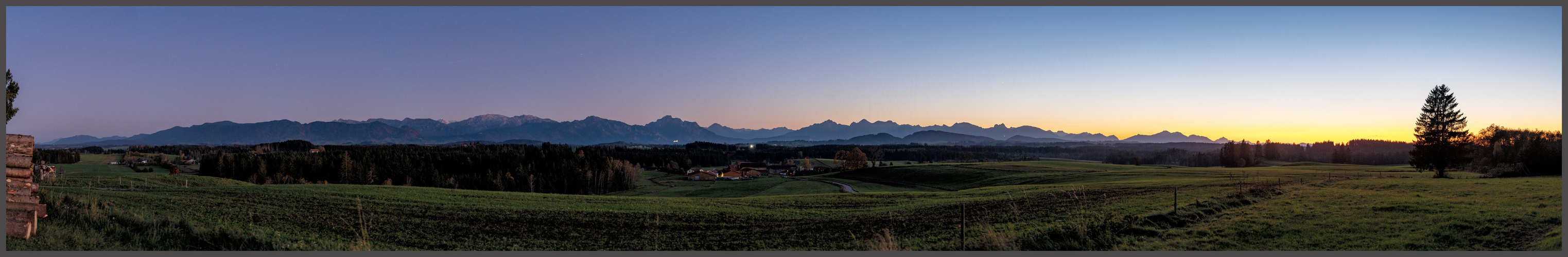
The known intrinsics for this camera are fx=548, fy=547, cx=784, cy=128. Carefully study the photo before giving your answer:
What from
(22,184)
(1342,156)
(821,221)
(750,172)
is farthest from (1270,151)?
(22,184)

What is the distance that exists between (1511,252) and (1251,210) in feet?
16.6

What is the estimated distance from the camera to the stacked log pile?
29.1 ft

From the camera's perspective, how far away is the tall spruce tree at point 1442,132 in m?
35.9

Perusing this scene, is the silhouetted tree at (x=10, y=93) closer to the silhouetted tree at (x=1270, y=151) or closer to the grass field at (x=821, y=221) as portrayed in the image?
the grass field at (x=821, y=221)

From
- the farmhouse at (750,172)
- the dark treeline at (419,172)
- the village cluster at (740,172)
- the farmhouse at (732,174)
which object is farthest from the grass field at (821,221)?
the farmhouse at (750,172)

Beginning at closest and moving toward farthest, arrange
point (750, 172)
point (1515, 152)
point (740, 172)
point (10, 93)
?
point (10, 93)
point (1515, 152)
point (740, 172)
point (750, 172)

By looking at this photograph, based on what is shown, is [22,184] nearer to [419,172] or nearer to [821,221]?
[821,221]

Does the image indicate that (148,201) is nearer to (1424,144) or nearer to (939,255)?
(939,255)

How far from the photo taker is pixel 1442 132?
1438 inches

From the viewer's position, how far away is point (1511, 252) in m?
10.0

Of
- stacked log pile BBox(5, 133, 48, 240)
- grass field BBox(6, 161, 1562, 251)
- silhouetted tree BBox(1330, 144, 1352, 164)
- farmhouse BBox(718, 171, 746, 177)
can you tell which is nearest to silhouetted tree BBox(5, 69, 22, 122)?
grass field BBox(6, 161, 1562, 251)

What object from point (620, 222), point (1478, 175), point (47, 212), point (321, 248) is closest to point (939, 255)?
point (620, 222)

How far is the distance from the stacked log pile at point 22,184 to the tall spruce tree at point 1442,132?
59966mm

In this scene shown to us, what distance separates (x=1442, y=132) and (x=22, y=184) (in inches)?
2487
